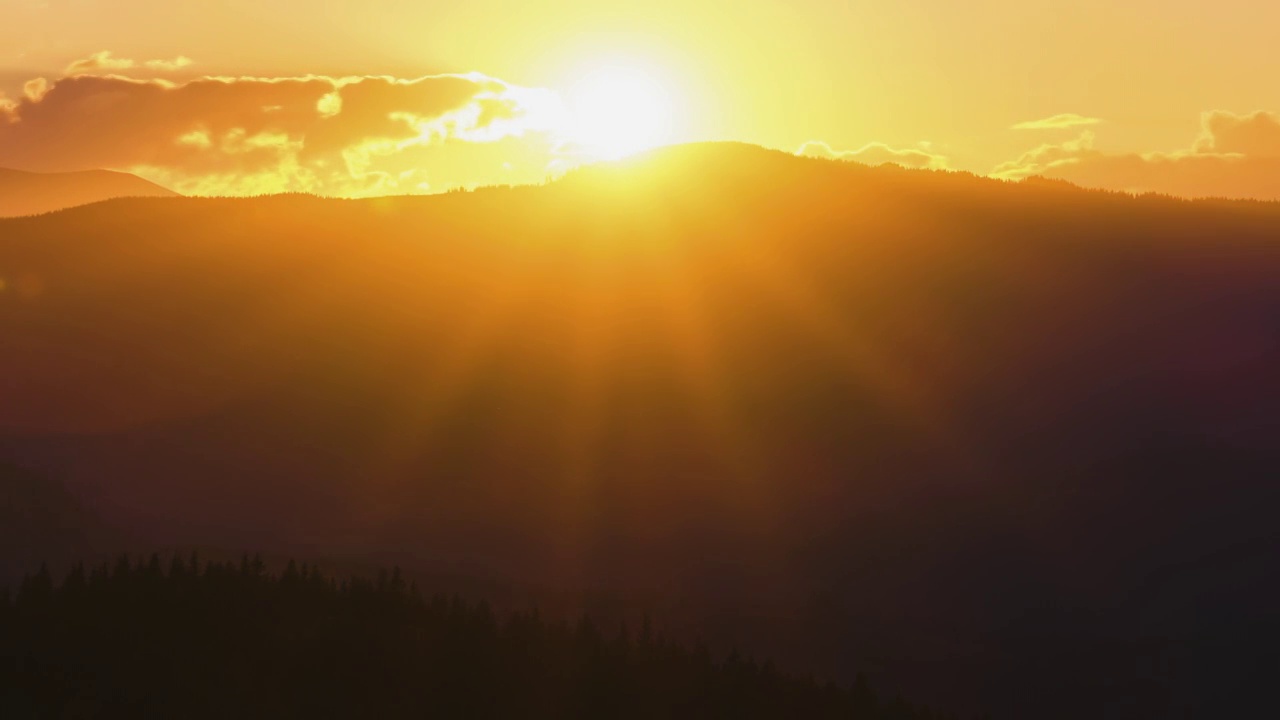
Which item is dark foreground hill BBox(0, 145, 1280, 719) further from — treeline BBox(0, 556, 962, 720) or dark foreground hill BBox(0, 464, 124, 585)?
treeline BBox(0, 556, 962, 720)

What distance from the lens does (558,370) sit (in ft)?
329

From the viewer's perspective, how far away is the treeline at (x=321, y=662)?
1563 inches

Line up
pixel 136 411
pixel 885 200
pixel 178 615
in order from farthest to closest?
pixel 885 200
pixel 136 411
pixel 178 615

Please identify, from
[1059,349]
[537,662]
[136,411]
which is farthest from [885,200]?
[537,662]

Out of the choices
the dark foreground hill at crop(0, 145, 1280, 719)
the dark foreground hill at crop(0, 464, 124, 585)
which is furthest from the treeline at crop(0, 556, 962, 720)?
the dark foreground hill at crop(0, 464, 124, 585)

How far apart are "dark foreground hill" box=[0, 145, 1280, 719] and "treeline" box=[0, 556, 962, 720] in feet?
58.1

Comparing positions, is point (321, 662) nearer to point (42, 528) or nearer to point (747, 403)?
point (42, 528)

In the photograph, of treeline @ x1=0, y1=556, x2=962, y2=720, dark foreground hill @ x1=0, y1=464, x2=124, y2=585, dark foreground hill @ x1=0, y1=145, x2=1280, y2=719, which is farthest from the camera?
dark foreground hill @ x1=0, y1=464, x2=124, y2=585

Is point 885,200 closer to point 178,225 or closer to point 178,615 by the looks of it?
point 178,225

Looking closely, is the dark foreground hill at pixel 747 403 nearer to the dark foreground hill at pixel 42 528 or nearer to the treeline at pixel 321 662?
the dark foreground hill at pixel 42 528

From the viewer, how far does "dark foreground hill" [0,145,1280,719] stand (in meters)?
72.6

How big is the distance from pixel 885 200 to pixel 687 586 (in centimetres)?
5018

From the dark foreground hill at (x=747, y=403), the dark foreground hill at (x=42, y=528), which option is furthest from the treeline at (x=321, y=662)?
the dark foreground hill at (x=42, y=528)

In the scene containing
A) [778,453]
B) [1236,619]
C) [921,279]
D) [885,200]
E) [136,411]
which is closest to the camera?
[1236,619]
